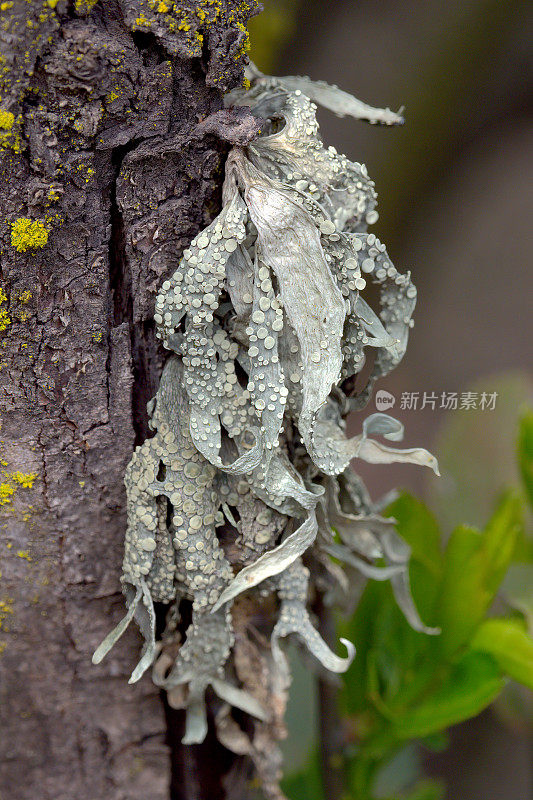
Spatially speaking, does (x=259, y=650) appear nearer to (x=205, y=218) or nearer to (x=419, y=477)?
(x=205, y=218)

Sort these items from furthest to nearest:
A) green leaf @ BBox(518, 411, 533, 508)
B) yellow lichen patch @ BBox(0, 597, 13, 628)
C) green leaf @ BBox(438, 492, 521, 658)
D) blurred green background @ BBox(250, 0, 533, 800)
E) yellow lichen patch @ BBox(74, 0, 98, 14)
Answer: blurred green background @ BBox(250, 0, 533, 800), green leaf @ BBox(518, 411, 533, 508), green leaf @ BBox(438, 492, 521, 658), yellow lichen patch @ BBox(0, 597, 13, 628), yellow lichen patch @ BBox(74, 0, 98, 14)

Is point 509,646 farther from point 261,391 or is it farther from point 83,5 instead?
point 83,5

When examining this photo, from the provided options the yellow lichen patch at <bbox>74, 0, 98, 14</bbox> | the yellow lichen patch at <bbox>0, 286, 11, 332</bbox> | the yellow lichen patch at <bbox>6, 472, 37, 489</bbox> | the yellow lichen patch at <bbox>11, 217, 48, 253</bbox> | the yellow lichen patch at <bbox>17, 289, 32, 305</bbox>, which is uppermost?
the yellow lichen patch at <bbox>74, 0, 98, 14</bbox>

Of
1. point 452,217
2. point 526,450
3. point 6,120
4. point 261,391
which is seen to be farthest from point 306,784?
point 452,217

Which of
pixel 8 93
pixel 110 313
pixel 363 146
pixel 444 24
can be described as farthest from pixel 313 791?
pixel 444 24

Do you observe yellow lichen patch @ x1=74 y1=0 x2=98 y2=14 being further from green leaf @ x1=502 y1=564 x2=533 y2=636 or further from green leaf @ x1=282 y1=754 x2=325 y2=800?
green leaf @ x1=282 y1=754 x2=325 y2=800

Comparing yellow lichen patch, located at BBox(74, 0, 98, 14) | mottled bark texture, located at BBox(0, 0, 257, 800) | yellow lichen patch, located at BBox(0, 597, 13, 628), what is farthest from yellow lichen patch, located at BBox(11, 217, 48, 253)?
yellow lichen patch, located at BBox(0, 597, 13, 628)

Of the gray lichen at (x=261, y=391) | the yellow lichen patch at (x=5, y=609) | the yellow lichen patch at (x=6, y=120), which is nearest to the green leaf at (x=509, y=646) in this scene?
the gray lichen at (x=261, y=391)

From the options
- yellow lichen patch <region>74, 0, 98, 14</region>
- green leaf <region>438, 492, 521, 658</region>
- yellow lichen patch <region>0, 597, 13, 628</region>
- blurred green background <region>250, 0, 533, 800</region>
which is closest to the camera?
yellow lichen patch <region>74, 0, 98, 14</region>
